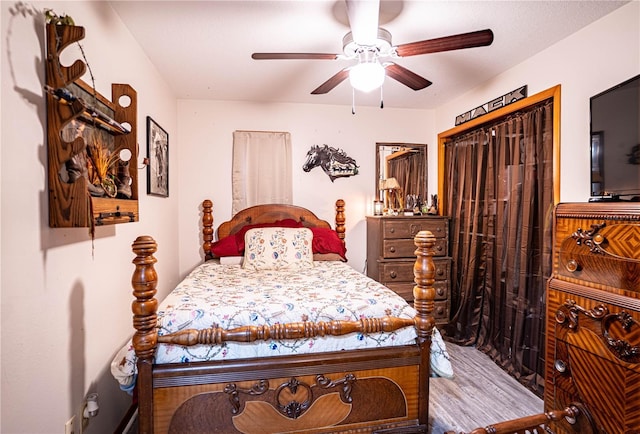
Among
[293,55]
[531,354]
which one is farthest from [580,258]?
[293,55]

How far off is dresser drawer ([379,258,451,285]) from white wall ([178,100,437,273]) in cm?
56

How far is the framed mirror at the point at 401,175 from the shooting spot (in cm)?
386

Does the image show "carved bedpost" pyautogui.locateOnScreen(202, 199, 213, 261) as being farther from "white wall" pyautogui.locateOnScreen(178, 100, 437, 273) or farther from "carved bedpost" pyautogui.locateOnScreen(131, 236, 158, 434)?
"carved bedpost" pyautogui.locateOnScreen(131, 236, 158, 434)

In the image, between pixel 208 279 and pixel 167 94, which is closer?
pixel 208 279

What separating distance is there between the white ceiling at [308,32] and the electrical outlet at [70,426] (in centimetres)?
213

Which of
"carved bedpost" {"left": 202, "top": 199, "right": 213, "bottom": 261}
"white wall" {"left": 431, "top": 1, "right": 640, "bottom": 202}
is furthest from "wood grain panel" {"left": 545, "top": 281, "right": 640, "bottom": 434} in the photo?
"carved bedpost" {"left": 202, "top": 199, "right": 213, "bottom": 261}

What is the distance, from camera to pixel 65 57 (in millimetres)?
1479

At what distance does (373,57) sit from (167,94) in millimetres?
2123

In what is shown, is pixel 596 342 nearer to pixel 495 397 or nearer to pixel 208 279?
pixel 495 397

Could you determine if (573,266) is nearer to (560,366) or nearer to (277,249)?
(560,366)

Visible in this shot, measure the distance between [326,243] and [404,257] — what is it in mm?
833

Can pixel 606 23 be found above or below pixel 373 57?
above

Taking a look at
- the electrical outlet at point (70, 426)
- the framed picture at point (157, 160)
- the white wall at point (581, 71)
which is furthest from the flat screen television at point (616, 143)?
the framed picture at point (157, 160)

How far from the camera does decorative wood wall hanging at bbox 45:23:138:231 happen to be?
50.3 inches
